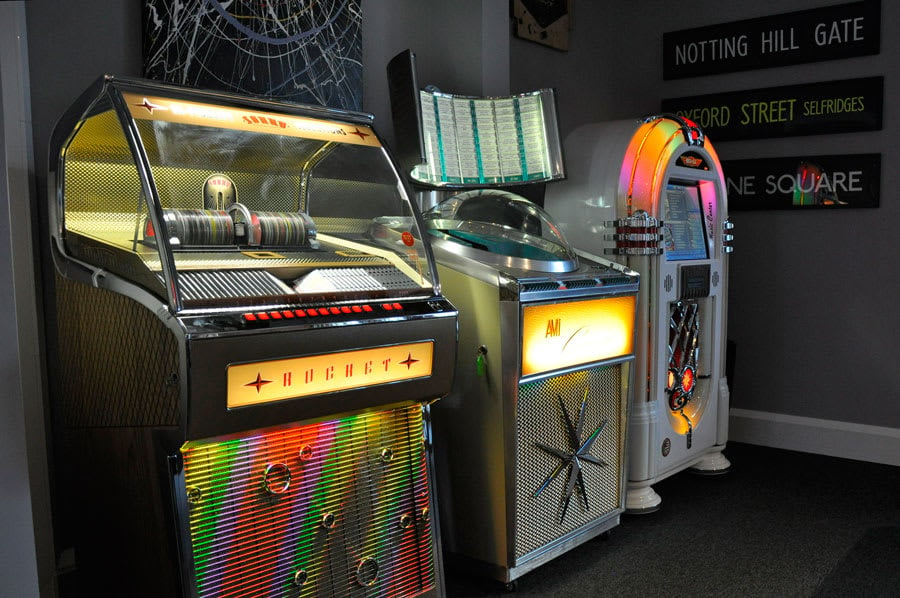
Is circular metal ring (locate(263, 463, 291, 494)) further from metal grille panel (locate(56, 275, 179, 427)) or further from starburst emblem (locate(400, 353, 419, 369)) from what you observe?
starburst emblem (locate(400, 353, 419, 369))

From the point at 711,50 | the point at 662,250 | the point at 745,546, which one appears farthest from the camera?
the point at 711,50

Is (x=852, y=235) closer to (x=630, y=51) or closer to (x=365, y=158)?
(x=630, y=51)

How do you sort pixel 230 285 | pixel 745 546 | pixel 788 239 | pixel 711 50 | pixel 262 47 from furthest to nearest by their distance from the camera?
pixel 711 50, pixel 788 239, pixel 745 546, pixel 262 47, pixel 230 285

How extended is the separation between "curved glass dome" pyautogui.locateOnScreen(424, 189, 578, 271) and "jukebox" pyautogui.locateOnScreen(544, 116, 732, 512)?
455 millimetres

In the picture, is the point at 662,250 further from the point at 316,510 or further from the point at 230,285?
the point at 230,285

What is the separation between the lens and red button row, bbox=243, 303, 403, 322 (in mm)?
1700

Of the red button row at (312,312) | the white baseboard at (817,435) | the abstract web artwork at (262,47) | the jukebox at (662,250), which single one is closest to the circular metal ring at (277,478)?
the red button row at (312,312)

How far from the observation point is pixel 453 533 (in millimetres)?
2629

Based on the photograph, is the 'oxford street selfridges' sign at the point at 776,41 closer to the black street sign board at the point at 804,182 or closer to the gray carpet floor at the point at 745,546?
the black street sign board at the point at 804,182

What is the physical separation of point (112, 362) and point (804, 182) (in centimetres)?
372

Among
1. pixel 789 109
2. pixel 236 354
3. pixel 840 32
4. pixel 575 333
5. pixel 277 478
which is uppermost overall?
pixel 840 32

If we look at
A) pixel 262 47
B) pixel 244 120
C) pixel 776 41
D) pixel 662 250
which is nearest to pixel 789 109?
pixel 776 41

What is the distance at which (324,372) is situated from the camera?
1.82 meters

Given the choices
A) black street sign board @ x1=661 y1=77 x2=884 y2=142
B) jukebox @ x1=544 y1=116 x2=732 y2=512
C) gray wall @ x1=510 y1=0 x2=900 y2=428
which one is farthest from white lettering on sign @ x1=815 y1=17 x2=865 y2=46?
jukebox @ x1=544 y1=116 x2=732 y2=512
